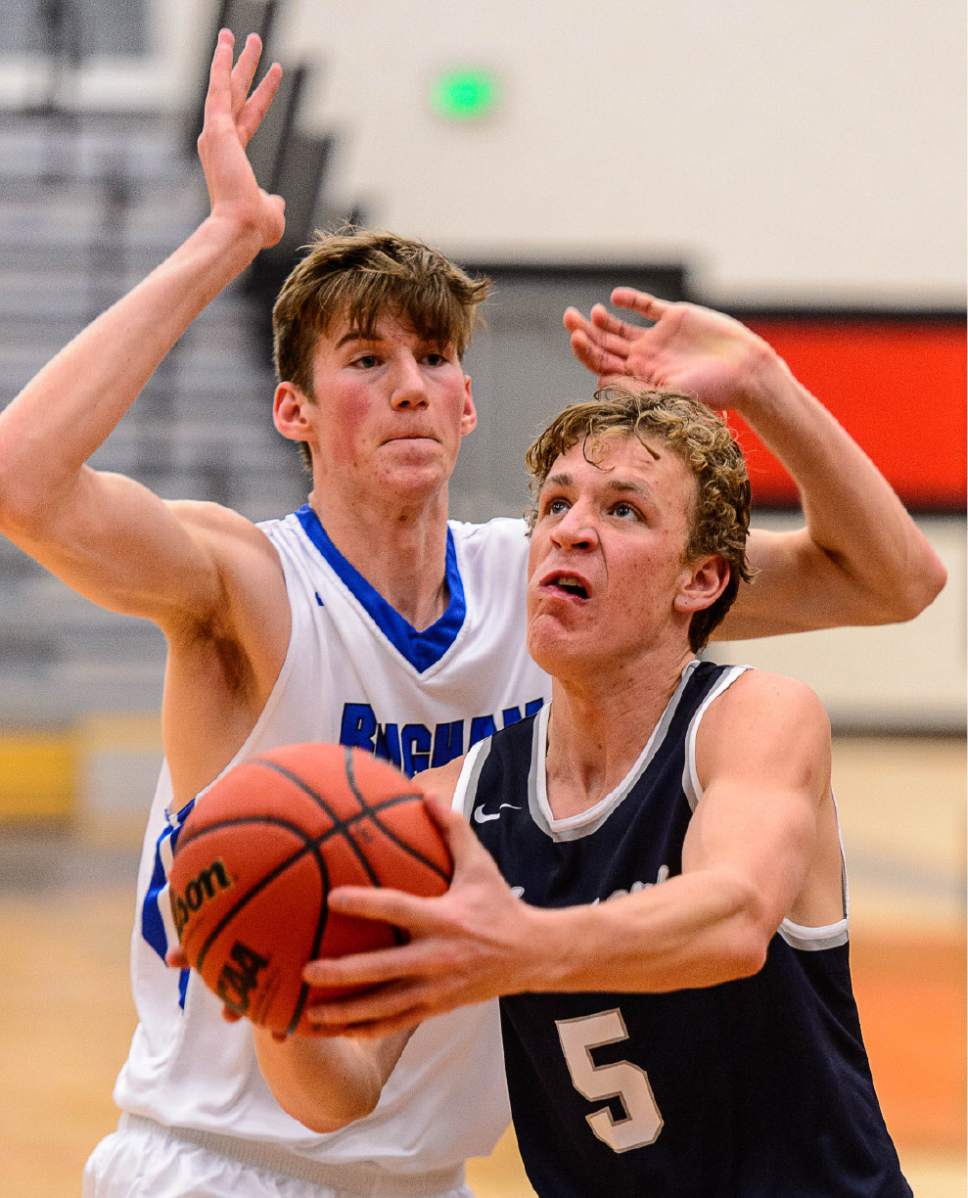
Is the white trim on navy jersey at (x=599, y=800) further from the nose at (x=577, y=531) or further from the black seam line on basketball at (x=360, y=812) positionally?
the black seam line on basketball at (x=360, y=812)

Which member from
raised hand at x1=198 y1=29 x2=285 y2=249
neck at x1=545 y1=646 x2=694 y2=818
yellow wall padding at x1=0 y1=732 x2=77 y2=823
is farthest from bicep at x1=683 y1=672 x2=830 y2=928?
yellow wall padding at x1=0 y1=732 x2=77 y2=823

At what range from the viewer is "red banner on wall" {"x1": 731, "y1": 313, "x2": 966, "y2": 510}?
13.6 meters

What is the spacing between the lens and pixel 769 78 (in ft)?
43.5

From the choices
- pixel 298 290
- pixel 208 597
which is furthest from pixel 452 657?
pixel 298 290

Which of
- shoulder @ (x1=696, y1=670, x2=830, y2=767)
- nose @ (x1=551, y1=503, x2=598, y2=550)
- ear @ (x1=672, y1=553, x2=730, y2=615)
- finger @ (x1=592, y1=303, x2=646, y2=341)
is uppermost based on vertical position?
finger @ (x1=592, y1=303, x2=646, y2=341)

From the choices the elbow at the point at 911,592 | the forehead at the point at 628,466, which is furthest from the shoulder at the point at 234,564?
the elbow at the point at 911,592

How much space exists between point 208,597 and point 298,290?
681 millimetres

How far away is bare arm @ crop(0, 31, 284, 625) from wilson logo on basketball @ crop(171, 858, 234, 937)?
78 cm

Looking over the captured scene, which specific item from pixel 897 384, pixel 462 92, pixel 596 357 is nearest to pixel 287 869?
pixel 596 357

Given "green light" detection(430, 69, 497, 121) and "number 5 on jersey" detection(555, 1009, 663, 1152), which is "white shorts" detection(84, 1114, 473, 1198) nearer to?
"number 5 on jersey" detection(555, 1009, 663, 1152)

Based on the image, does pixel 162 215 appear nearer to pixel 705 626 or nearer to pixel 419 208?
pixel 419 208

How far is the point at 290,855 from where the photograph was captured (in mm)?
2086

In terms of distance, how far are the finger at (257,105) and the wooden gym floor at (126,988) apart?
291 cm

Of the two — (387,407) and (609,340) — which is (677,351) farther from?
(387,407)
